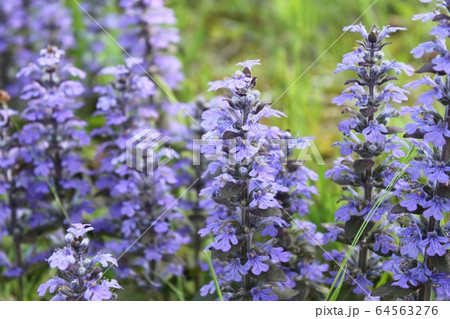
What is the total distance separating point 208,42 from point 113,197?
10.7ft

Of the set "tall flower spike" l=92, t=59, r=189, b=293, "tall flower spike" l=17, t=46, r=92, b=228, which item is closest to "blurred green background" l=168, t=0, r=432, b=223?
"tall flower spike" l=92, t=59, r=189, b=293

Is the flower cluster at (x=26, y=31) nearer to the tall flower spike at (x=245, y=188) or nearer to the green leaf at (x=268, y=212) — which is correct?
the tall flower spike at (x=245, y=188)

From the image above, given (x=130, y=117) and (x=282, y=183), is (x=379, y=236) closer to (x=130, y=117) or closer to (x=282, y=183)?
(x=282, y=183)

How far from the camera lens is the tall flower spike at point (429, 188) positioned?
2.33 meters

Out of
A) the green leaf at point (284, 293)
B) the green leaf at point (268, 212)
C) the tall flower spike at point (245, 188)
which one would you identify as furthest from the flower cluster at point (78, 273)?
the green leaf at point (284, 293)

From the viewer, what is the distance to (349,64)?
8.52 ft

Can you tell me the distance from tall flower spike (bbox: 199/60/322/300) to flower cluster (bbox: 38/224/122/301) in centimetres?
48

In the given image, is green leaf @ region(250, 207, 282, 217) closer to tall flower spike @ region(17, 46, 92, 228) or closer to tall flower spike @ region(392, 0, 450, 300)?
tall flower spike @ region(392, 0, 450, 300)

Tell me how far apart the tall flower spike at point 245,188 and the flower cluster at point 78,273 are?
0.48 m

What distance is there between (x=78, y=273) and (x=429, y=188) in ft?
A: 4.92

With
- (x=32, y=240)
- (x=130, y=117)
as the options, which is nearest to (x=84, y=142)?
(x=130, y=117)

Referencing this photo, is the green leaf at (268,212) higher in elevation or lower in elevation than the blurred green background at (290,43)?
lower

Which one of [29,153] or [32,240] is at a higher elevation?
[29,153]

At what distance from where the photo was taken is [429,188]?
2490 millimetres
